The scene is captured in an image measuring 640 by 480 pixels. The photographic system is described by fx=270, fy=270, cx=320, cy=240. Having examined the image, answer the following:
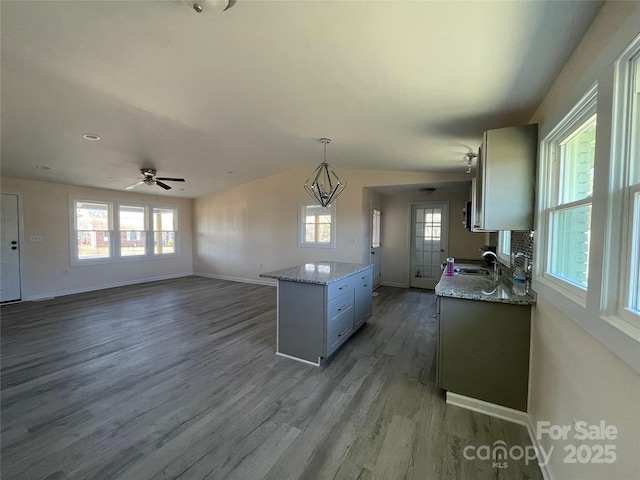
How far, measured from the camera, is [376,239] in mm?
6270

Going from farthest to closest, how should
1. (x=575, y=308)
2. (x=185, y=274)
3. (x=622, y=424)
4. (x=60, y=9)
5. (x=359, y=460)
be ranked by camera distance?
(x=185, y=274), (x=359, y=460), (x=60, y=9), (x=575, y=308), (x=622, y=424)

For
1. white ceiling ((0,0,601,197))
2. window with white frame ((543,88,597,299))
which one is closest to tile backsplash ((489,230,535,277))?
window with white frame ((543,88,597,299))

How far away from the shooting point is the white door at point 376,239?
5.96 m

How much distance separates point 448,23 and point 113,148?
4.32m

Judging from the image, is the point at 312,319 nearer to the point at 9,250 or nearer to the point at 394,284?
the point at 394,284

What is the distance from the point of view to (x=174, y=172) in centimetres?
523

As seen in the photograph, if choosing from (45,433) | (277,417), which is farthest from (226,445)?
(45,433)

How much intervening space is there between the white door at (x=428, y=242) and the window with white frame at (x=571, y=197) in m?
4.38

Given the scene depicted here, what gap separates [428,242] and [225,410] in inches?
212

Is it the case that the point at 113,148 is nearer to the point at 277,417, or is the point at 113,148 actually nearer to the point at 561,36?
the point at 277,417

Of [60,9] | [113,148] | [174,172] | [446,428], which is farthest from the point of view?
[174,172]

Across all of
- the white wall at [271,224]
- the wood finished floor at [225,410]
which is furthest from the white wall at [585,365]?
the white wall at [271,224]

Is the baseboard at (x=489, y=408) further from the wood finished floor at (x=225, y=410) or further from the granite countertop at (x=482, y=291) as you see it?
the granite countertop at (x=482, y=291)

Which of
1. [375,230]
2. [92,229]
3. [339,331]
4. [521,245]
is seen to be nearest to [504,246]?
[521,245]
